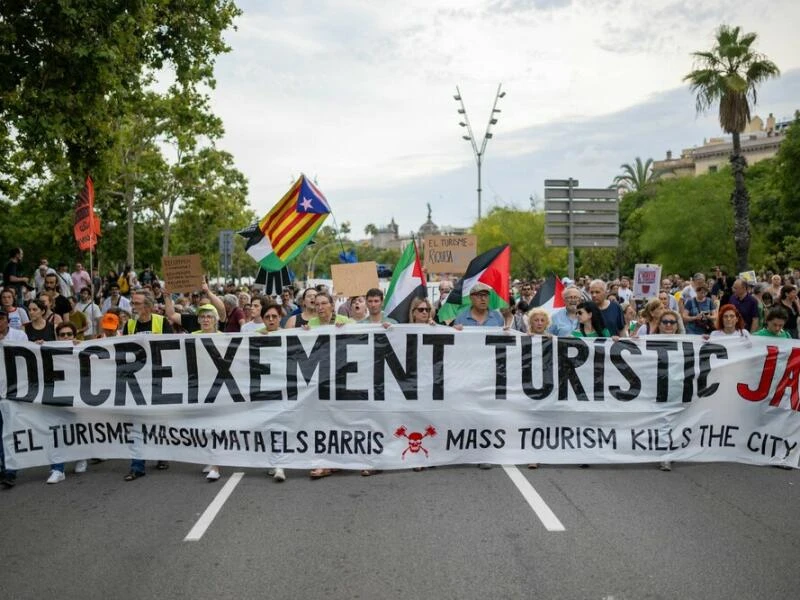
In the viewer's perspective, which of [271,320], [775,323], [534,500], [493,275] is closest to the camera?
[534,500]

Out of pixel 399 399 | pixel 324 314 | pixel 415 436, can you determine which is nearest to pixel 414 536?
pixel 415 436

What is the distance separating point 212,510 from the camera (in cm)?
632

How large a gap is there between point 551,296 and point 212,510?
5163 millimetres

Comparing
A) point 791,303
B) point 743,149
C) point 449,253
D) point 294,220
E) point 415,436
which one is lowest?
point 415,436

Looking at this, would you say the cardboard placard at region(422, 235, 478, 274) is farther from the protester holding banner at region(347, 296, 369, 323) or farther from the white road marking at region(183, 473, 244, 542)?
the white road marking at region(183, 473, 244, 542)

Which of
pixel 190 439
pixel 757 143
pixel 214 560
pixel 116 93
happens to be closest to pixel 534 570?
pixel 214 560

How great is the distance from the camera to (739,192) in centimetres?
3212

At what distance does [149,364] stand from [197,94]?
17860 mm

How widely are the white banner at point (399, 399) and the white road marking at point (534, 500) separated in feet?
0.67

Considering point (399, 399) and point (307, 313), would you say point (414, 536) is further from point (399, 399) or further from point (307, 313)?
point (307, 313)

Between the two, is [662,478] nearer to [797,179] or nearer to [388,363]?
[388,363]

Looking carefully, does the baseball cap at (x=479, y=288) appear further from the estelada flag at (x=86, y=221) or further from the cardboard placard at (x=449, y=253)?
the estelada flag at (x=86, y=221)

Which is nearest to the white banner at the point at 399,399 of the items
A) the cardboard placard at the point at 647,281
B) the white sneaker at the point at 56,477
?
the white sneaker at the point at 56,477

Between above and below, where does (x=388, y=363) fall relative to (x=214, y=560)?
above
